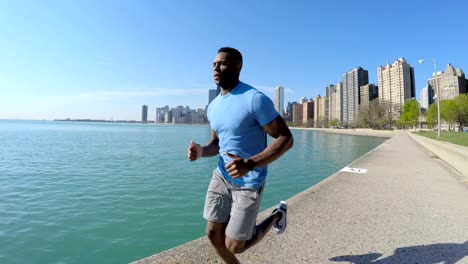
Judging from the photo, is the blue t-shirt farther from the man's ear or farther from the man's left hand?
the man's left hand

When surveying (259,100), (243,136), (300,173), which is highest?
(259,100)

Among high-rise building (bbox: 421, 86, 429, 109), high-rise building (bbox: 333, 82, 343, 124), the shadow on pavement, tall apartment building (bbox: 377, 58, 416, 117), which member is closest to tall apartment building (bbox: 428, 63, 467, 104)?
tall apartment building (bbox: 377, 58, 416, 117)

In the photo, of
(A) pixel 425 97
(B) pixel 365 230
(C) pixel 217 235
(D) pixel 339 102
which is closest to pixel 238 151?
(C) pixel 217 235

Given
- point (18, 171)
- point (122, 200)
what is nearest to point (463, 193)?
point (122, 200)

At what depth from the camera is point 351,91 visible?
172 meters

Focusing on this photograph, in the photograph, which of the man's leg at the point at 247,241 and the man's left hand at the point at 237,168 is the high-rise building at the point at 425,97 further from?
the man's left hand at the point at 237,168

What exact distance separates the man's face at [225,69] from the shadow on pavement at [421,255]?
2539 mm

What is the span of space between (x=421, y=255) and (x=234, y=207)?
9.25 ft

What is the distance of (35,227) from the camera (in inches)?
274

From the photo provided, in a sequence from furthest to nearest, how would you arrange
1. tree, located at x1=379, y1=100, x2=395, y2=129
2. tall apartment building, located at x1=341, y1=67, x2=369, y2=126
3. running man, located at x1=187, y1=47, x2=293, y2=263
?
tall apartment building, located at x1=341, y1=67, x2=369, y2=126, tree, located at x1=379, y1=100, x2=395, y2=129, running man, located at x1=187, y1=47, x2=293, y2=263

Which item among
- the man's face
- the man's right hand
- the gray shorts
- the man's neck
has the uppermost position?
the man's face

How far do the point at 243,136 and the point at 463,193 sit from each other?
7.79m

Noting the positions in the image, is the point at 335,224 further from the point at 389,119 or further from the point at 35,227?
the point at 389,119

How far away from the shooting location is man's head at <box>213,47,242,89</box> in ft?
7.43
